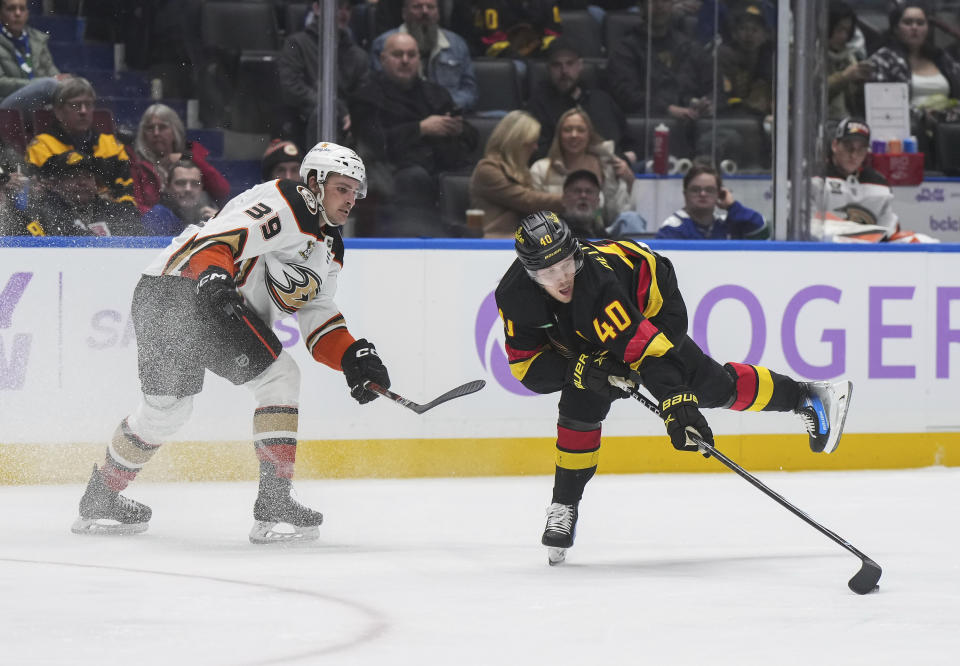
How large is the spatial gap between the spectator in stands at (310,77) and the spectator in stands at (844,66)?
6.97 ft

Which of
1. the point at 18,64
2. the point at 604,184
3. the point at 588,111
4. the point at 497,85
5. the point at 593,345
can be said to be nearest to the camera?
the point at 593,345

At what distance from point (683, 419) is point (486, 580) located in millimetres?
602

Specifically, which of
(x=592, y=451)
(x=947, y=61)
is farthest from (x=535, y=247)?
(x=947, y=61)

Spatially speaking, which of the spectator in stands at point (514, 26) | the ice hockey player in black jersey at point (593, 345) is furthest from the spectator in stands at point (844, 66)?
the ice hockey player in black jersey at point (593, 345)

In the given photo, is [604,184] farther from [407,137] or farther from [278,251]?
[278,251]

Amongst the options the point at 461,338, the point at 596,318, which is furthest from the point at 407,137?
the point at 596,318

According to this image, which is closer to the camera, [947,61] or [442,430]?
[442,430]

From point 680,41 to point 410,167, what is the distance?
4.36ft

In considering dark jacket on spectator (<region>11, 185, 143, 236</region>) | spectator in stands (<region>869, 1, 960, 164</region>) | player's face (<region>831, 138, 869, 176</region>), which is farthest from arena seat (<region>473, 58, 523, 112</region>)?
spectator in stands (<region>869, 1, 960, 164</region>)

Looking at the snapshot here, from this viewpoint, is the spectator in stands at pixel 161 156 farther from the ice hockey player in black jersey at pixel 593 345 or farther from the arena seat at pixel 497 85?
the ice hockey player in black jersey at pixel 593 345

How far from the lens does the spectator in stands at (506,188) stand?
5.82 meters

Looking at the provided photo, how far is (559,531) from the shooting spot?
12.6 ft

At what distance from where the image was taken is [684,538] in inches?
170

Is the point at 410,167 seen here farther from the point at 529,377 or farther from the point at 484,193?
the point at 529,377
